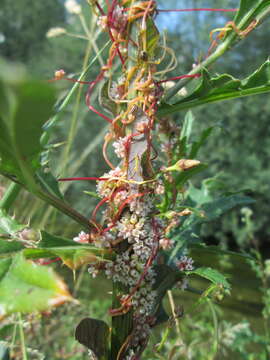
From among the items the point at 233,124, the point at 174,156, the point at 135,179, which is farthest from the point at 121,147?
the point at 233,124

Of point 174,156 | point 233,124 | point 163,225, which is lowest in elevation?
point 163,225

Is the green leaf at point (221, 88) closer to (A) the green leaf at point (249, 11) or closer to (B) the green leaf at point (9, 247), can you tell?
(A) the green leaf at point (249, 11)

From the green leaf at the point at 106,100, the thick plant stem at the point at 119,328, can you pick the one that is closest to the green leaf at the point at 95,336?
the thick plant stem at the point at 119,328

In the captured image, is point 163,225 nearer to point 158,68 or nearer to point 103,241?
point 103,241

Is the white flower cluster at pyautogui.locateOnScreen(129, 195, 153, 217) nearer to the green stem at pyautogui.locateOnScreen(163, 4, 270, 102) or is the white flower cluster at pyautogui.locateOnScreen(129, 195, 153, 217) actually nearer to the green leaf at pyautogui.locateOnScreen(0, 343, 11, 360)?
the green stem at pyautogui.locateOnScreen(163, 4, 270, 102)

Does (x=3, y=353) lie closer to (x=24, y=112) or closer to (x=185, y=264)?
(x=185, y=264)

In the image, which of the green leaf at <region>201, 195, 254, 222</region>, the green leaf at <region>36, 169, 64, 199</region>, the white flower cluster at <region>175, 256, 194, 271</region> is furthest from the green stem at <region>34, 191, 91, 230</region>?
the green leaf at <region>201, 195, 254, 222</region>
